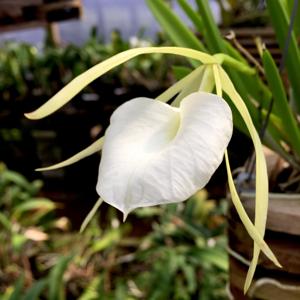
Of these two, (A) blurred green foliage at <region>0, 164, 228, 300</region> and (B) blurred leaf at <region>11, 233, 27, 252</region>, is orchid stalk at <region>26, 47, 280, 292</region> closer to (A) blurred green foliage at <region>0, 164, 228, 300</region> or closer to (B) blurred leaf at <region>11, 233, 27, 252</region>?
(A) blurred green foliage at <region>0, 164, 228, 300</region>

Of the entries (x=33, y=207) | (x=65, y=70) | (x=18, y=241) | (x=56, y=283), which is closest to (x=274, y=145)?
(x=56, y=283)

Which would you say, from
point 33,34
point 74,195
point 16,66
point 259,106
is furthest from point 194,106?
point 33,34

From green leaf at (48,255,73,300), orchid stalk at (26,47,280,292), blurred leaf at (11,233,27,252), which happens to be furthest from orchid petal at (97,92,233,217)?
blurred leaf at (11,233,27,252)

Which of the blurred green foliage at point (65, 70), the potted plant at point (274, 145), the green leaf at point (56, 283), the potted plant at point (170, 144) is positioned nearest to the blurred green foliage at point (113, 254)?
the green leaf at point (56, 283)

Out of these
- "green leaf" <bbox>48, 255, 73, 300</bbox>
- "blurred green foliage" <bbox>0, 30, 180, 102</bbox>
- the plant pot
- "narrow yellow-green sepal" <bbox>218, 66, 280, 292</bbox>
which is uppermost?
"narrow yellow-green sepal" <bbox>218, 66, 280, 292</bbox>

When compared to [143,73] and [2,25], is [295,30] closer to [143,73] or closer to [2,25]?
[143,73]
